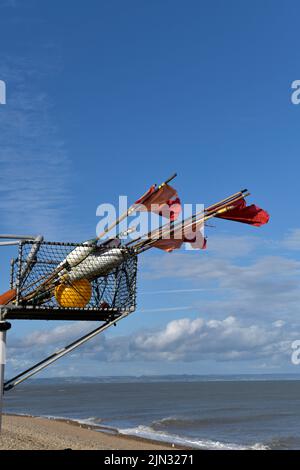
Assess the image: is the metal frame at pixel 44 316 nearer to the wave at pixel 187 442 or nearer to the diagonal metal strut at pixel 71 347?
the diagonal metal strut at pixel 71 347

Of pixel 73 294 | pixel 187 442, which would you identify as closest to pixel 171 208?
pixel 73 294

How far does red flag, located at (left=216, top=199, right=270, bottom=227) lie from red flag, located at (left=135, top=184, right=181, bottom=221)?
0.82 metres

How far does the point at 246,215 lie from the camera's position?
35.8ft

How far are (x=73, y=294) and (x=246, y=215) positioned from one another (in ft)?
11.5

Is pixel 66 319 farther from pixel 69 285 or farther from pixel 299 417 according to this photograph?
pixel 299 417

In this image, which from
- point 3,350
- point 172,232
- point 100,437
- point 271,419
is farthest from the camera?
point 271,419

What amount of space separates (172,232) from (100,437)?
41745mm

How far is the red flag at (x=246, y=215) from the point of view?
10.8 meters

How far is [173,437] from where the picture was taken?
53844 millimetres

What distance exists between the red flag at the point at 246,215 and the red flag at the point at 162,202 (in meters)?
0.82

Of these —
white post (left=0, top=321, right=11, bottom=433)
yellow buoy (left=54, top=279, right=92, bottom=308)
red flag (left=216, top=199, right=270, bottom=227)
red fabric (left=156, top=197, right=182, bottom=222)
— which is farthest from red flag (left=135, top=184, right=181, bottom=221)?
white post (left=0, top=321, right=11, bottom=433)

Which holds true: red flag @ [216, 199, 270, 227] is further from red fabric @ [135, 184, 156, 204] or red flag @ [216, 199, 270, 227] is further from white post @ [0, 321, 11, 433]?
white post @ [0, 321, 11, 433]
